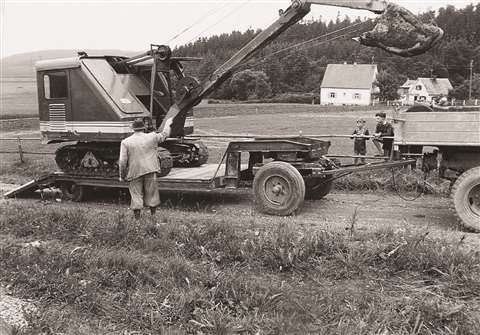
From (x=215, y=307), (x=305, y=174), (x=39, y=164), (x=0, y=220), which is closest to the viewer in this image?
(x=215, y=307)

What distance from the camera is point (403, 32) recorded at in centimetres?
938

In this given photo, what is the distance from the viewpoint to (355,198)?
450 inches

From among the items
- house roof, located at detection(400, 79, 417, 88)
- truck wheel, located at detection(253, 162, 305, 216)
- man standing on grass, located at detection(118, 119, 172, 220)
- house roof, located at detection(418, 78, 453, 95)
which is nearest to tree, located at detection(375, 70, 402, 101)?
house roof, located at detection(400, 79, 417, 88)

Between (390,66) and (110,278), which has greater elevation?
(390,66)

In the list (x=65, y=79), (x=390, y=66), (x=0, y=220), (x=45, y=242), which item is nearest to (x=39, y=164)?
(x=65, y=79)

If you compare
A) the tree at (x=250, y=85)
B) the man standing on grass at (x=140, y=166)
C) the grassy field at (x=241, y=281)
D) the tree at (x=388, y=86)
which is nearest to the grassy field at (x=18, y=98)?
the tree at (x=250, y=85)

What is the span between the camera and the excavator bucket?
9.38 meters

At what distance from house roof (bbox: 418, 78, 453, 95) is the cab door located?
88449 millimetres

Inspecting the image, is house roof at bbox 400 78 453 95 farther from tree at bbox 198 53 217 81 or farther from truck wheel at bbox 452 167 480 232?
truck wheel at bbox 452 167 480 232

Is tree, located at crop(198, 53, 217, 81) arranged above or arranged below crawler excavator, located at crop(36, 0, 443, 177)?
above

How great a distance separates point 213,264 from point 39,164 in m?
11.3

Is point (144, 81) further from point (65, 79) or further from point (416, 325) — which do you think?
point (416, 325)

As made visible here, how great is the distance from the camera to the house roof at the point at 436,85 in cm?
9354

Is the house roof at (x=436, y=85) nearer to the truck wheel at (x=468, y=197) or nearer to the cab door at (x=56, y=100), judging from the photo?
the cab door at (x=56, y=100)
